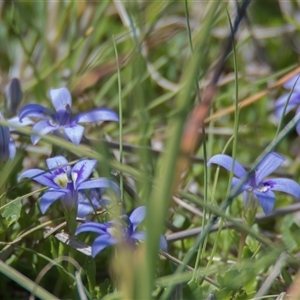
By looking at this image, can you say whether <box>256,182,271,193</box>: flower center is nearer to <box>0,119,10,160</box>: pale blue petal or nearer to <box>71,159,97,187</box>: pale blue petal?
<box>71,159,97,187</box>: pale blue petal

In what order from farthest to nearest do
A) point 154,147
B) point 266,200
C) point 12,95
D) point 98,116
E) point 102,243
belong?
point 154,147, point 12,95, point 98,116, point 266,200, point 102,243

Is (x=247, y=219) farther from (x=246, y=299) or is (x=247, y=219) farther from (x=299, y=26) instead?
(x=299, y=26)

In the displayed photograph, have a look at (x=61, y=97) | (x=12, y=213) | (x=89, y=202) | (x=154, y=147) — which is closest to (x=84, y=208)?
(x=89, y=202)

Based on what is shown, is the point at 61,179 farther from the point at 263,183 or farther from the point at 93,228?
the point at 263,183

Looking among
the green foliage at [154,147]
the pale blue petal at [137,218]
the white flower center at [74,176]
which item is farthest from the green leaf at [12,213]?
the pale blue petal at [137,218]

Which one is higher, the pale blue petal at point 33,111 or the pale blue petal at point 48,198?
the pale blue petal at point 33,111

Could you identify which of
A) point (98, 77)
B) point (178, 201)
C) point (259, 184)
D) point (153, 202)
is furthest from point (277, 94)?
point (153, 202)

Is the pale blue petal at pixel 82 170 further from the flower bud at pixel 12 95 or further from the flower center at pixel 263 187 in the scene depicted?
the flower bud at pixel 12 95

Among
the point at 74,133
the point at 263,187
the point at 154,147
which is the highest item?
the point at 74,133
